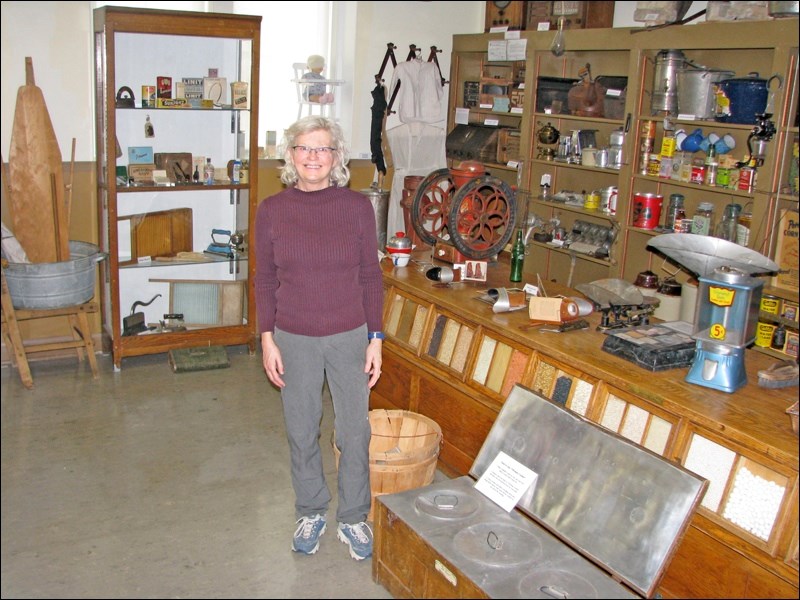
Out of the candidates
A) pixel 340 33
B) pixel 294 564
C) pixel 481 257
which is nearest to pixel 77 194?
pixel 340 33

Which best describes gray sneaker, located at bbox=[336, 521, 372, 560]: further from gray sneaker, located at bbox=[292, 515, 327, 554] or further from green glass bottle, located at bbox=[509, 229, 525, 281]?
green glass bottle, located at bbox=[509, 229, 525, 281]

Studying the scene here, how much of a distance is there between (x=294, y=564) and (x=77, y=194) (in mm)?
2816

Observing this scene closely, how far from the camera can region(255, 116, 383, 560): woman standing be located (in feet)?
8.22

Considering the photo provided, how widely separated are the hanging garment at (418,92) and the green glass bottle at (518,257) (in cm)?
198

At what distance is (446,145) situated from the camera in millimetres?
5805

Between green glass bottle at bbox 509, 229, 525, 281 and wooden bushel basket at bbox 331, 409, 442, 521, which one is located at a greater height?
green glass bottle at bbox 509, 229, 525, 281

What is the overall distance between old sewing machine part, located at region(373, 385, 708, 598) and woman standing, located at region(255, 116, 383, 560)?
11.7 inches

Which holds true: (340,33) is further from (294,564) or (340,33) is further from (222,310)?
(294,564)

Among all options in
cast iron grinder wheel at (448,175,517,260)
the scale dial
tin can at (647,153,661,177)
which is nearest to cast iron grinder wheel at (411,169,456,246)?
cast iron grinder wheel at (448,175,517,260)

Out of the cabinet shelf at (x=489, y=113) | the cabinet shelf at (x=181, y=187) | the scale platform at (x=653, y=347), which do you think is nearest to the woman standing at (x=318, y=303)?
the scale platform at (x=653, y=347)

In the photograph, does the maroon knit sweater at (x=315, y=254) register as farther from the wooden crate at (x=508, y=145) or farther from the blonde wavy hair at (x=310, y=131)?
the wooden crate at (x=508, y=145)

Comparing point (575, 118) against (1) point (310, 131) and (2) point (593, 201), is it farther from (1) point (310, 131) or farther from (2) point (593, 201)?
(1) point (310, 131)

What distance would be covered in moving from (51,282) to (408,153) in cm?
236

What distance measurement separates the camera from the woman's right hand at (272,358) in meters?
2.60
